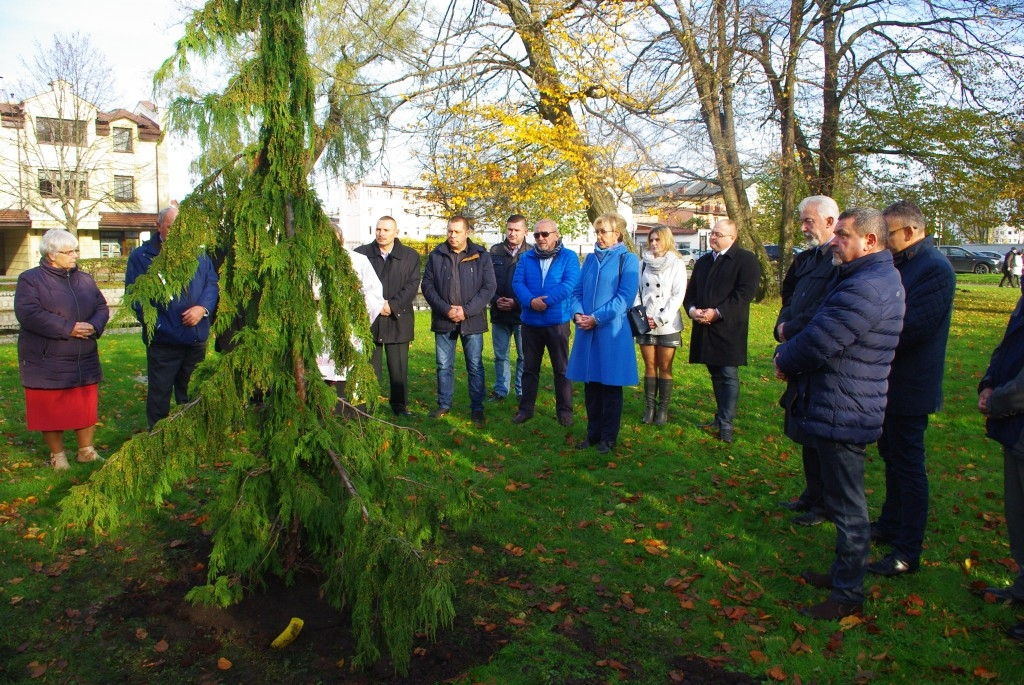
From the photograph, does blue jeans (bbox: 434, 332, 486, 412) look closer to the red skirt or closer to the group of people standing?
the group of people standing

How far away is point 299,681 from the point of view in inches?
135

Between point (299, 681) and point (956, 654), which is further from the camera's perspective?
point (956, 654)

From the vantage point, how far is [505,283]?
8.95 meters

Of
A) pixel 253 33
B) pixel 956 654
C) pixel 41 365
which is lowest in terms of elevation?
pixel 956 654

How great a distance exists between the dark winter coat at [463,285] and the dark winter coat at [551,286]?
1.54 ft

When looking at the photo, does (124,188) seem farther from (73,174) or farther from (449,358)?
(449,358)

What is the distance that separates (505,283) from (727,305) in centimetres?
271

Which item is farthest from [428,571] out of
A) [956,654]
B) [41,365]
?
[41,365]

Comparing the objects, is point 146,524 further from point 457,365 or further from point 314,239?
point 457,365

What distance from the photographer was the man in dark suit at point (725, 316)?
288 inches

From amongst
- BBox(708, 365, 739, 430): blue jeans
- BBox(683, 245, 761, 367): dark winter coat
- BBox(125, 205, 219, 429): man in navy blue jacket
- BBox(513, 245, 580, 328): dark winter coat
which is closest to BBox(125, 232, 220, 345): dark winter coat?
BBox(125, 205, 219, 429): man in navy blue jacket

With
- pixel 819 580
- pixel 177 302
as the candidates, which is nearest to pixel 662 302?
pixel 819 580

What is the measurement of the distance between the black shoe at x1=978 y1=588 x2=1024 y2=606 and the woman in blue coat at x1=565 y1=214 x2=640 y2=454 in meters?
3.15

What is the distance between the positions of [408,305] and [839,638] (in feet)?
17.8
